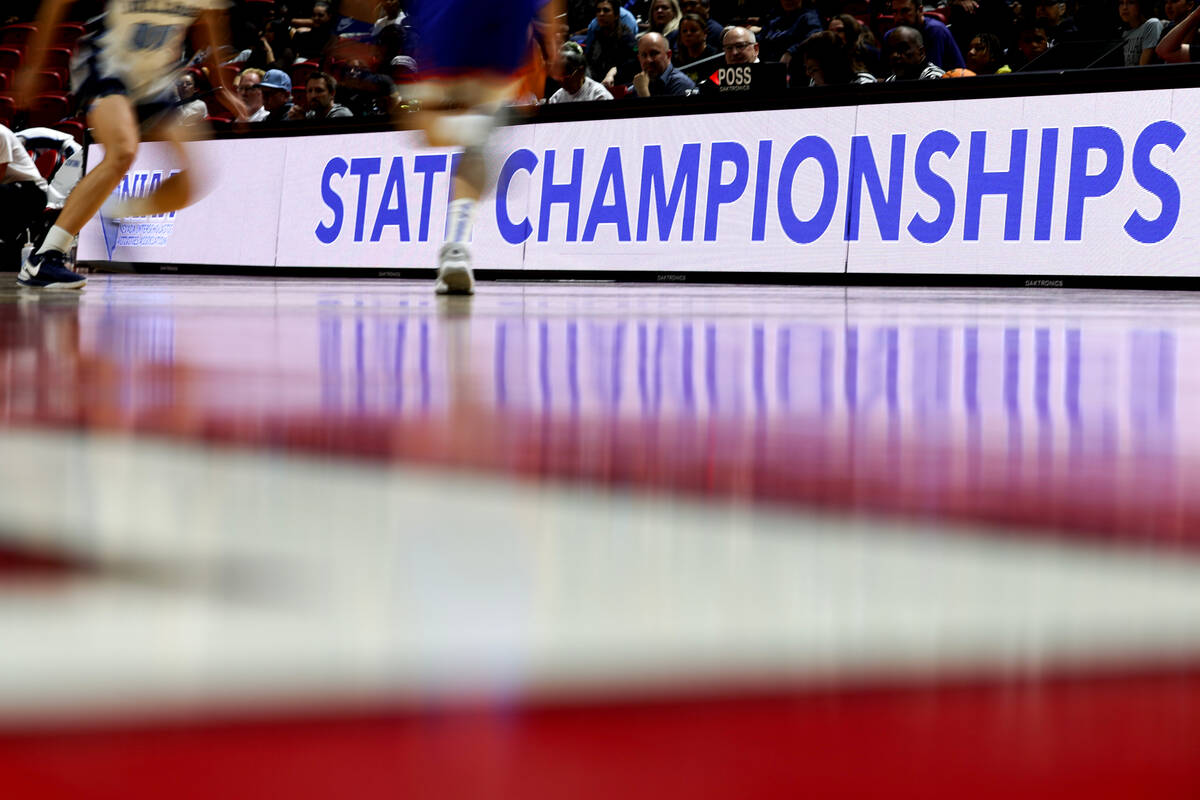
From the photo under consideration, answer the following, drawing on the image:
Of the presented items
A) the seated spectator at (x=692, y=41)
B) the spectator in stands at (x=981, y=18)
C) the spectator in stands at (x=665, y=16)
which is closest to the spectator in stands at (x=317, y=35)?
the spectator in stands at (x=665, y=16)

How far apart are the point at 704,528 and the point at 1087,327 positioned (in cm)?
278

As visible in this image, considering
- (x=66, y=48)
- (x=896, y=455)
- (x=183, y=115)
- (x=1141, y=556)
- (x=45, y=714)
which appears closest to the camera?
(x=45, y=714)

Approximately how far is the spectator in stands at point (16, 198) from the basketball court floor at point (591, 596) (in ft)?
24.9

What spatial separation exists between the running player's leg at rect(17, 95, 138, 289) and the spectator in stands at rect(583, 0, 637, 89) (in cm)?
513

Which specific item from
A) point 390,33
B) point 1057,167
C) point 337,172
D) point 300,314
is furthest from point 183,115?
point 300,314

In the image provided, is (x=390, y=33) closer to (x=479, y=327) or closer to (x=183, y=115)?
(x=183, y=115)

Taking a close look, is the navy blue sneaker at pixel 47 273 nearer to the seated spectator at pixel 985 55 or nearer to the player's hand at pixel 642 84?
the player's hand at pixel 642 84

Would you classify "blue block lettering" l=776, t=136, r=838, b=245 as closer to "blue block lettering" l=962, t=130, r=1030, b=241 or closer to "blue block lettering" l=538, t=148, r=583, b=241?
"blue block lettering" l=962, t=130, r=1030, b=241

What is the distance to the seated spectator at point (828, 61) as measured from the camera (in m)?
7.48

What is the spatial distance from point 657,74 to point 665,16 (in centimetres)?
159

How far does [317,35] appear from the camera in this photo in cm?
1273

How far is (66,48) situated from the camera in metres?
14.2

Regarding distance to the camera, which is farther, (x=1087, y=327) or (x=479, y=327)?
(x=1087, y=327)

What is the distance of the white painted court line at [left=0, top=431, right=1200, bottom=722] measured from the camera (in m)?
0.48
